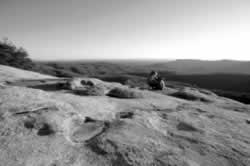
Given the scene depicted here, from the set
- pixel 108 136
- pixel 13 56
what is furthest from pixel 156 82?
pixel 13 56

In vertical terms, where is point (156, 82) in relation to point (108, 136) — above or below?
above

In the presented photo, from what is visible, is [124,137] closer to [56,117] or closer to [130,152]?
[130,152]

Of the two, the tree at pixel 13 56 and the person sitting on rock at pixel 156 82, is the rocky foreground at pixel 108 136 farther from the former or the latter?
the tree at pixel 13 56

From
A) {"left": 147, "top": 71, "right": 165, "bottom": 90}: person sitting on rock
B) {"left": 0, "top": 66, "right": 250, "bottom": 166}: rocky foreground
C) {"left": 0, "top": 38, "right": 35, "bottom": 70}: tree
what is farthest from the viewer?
{"left": 0, "top": 38, "right": 35, "bottom": 70}: tree

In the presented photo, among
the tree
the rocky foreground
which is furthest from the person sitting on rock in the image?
the tree

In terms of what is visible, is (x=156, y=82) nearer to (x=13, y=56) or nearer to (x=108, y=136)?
(x=108, y=136)

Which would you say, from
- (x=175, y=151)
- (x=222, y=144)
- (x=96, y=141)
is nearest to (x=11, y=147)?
(x=96, y=141)

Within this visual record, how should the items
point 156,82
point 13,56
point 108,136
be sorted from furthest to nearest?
point 13,56 → point 156,82 → point 108,136

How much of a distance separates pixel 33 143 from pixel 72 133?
998 mm

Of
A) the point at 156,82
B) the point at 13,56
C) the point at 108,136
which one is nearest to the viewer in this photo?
the point at 108,136

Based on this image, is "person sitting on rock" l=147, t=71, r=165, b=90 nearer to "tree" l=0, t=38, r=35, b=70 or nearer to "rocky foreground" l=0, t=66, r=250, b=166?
"rocky foreground" l=0, t=66, r=250, b=166

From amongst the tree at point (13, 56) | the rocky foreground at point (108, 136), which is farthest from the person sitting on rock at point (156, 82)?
the tree at point (13, 56)

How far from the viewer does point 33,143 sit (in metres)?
3.27

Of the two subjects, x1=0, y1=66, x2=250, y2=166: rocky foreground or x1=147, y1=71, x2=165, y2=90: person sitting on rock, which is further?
x1=147, y1=71, x2=165, y2=90: person sitting on rock
